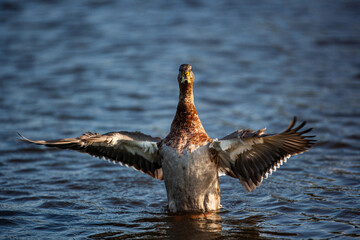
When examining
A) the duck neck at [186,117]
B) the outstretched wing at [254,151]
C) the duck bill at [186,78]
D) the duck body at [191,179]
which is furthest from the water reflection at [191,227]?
the duck bill at [186,78]

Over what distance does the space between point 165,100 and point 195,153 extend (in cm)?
607

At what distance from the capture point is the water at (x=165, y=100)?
6.92m

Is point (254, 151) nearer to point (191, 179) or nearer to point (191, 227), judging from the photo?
point (191, 179)

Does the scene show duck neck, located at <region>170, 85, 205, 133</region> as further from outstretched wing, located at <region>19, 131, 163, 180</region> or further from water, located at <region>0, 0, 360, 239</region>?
water, located at <region>0, 0, 360, 239</region>

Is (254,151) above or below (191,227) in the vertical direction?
above

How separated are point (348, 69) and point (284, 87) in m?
2.24

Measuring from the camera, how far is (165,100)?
500 inches

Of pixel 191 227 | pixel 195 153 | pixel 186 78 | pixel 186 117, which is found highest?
pixel 186 78

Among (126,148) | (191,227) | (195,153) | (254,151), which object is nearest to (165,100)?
(126,148)

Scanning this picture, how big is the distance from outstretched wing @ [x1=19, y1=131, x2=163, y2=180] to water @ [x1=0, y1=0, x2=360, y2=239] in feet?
2.07

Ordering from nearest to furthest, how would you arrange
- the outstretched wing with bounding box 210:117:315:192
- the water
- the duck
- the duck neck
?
the outstretched wing with bounding box 210:117:315:192 < the duck < the water < the duck neck

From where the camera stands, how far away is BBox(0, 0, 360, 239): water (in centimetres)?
692

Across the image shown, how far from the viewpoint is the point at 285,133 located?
240 inches

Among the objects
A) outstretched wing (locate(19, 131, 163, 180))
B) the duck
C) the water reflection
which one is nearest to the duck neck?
the duck
